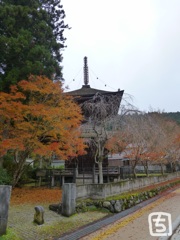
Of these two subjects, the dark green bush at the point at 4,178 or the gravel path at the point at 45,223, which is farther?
the dark green bush at the point at 4,178

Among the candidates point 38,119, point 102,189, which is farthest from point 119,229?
point 38,119

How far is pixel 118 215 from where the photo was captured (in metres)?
9.62

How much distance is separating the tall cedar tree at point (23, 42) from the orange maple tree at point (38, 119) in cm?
94

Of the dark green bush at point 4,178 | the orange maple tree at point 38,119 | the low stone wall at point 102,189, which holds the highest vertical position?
the orange maple tree at point 38,119

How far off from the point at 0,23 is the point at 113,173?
46.4 feet

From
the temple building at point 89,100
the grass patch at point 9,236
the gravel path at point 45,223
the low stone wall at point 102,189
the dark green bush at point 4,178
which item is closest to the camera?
the grass patch at point 9,236

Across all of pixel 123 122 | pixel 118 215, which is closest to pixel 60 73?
pixel 123 122

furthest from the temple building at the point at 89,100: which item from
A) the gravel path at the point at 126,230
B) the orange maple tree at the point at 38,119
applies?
the gravel path at the point at 126,230

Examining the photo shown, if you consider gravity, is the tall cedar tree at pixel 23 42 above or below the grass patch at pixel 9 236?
above

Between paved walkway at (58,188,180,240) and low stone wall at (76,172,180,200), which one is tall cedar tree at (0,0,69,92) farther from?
paved walkway at (58,188,180,240)

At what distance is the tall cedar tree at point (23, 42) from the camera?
13320mm

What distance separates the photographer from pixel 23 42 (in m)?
13.3

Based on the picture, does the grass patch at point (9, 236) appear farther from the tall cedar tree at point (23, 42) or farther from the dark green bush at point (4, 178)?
the tall cedar tree at point (23, 42)

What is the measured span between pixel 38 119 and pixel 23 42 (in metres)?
4.81
